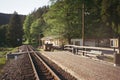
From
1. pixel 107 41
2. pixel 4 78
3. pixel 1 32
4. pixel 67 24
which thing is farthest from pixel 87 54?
pixel 1 32

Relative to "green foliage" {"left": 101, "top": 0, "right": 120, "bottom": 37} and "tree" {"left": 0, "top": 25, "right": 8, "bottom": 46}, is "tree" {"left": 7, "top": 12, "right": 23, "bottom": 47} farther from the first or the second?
"green foliage" {"left": 101, "top": 0, "right": 120, "bottom": 37}

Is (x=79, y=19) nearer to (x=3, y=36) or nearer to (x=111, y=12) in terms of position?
(x=111, y=12)

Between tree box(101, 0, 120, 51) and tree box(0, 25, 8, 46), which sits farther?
tree box(0, 25, 8, 46)

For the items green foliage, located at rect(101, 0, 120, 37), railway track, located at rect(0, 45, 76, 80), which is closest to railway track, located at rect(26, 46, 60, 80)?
railway track, located at rect(0, 45, 76, 80)

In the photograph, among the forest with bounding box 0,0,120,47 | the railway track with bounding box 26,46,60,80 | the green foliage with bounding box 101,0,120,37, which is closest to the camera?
the railway track with bounding box 26,46,60,80

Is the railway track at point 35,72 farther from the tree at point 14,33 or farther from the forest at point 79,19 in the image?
the tree at point 14,33

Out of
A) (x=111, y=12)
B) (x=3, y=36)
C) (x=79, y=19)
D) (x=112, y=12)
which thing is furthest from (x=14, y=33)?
(x=112, y=12)

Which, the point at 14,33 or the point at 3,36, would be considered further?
the point at 3,36

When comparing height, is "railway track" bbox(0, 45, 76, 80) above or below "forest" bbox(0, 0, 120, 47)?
below

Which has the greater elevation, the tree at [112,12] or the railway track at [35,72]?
the tree at [112,12]

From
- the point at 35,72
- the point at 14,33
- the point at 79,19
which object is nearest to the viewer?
the point at 35,72

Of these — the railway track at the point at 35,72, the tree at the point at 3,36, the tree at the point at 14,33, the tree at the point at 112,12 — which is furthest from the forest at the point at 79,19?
the tree at the point at 3,36

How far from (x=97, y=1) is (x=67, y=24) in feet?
22.3

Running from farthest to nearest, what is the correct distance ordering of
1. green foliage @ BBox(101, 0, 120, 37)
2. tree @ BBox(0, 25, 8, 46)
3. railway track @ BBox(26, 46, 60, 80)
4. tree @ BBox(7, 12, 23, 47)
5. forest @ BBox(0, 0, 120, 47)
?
tree @ BBox(0, 25, 8, 46)
tree @ BBox(7, 12, 23, 47)
forest @ BBox(0, 0, 120, 47)
green foliage @ BBox(101, 0, 120, 37)
railway track @ BBox(26, 46, 60, 80)
